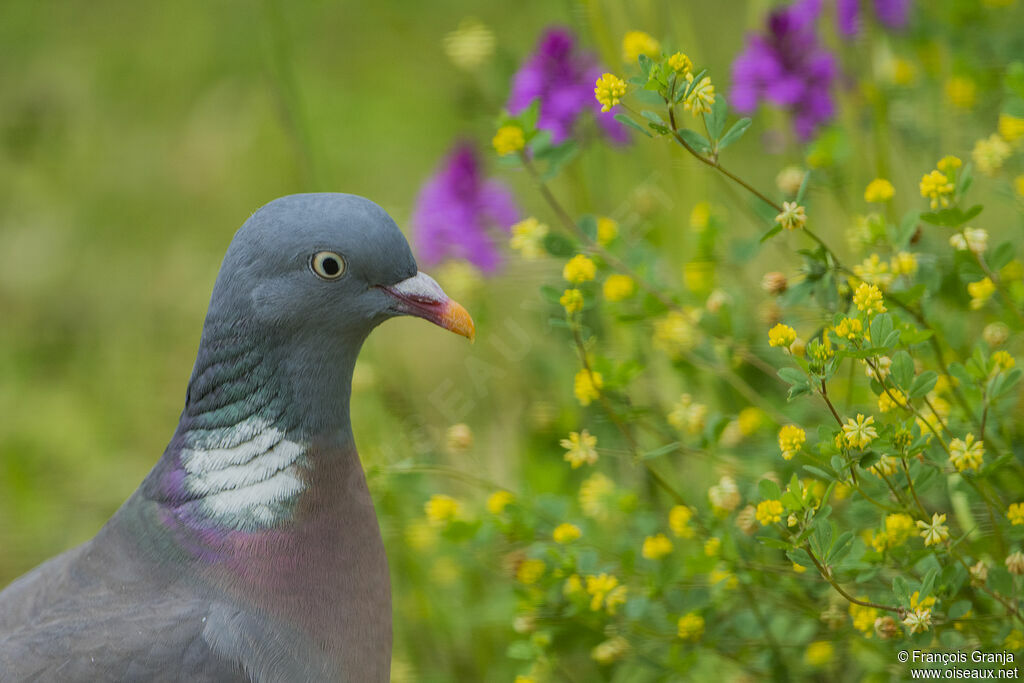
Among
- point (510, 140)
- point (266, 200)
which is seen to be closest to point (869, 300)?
point (510, 140)

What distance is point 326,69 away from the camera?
376cm

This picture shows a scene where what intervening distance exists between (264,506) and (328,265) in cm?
29

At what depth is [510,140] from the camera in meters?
1.42

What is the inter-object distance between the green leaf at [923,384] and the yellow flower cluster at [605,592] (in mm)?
449

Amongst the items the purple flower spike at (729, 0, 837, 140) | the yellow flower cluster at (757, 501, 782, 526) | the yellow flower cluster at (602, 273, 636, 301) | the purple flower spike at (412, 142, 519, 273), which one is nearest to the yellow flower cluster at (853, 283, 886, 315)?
the yellow flower cluster at (757, 501, 782, 526)

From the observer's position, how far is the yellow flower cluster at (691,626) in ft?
4.85

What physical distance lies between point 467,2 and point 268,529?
2.70 m

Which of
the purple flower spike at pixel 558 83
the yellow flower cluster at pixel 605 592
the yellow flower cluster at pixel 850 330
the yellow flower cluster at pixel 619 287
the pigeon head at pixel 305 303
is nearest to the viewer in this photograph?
the yellow flower cluster at pixel 850 330

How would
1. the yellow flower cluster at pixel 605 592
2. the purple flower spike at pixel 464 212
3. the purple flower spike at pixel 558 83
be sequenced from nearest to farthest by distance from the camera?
the yellow flower cluster at pixel 605 592 → the purple flower spike at pixel 558 83 → the purple flower spike at pixel 464 212

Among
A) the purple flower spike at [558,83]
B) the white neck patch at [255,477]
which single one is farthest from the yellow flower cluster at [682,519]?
the purple flower spike at [558,83]

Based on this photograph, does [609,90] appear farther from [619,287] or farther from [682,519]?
[682,519]

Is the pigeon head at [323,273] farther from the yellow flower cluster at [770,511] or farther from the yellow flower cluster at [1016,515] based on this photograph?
the yellow flower cluster at [1016,515]

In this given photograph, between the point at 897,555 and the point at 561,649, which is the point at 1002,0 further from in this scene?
the point at 561,649

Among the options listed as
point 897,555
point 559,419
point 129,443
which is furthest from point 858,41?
point 129,443
